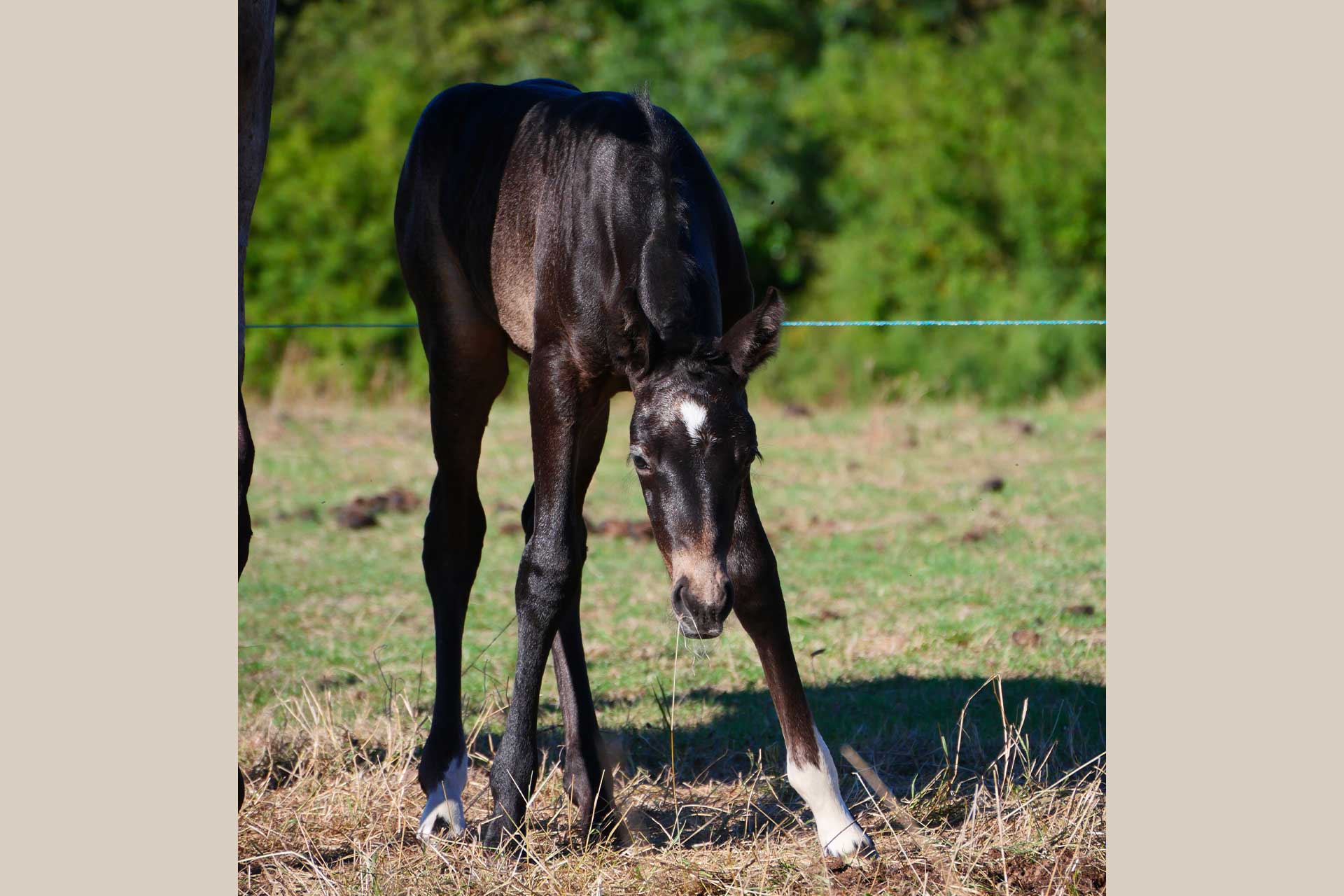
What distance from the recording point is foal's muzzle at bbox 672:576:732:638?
3.48 meters

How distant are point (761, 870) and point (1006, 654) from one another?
2.73m

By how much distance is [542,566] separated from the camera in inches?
165

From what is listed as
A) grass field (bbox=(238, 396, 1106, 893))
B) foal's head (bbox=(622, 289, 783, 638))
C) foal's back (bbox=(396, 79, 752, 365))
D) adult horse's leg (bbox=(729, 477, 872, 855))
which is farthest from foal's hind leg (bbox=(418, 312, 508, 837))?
foal's head (bbox=(622, 289, 783, 638))

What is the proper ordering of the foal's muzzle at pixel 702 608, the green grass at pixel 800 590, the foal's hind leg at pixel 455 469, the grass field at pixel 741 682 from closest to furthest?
1. the foal's muzzle at pixel 702 608
2. the grass field at pixel 741 682
3. the foal's hind leg at pixel 455 469
4. the green grass at pixel 800 590

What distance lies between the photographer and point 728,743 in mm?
5344

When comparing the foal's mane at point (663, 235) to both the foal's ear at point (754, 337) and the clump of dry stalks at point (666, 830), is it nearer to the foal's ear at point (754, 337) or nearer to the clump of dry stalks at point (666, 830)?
the foal's ear at point (754, 337)

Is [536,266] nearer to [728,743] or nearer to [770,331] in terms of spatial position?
[770,331]

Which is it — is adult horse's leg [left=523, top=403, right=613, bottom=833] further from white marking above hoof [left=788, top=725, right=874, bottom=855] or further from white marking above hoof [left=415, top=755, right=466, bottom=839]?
white marking above hoof [left=788, top=725, right=874, bottom=855]

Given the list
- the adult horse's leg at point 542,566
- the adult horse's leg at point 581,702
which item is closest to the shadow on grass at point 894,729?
the adult horse's leg at point 581,702

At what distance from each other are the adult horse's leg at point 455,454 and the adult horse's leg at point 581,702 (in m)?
0.26

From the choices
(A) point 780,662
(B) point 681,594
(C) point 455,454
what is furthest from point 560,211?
(A) point 780,662

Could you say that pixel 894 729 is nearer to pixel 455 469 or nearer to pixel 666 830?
pixel 666 830

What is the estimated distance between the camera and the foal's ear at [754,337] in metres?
3.76

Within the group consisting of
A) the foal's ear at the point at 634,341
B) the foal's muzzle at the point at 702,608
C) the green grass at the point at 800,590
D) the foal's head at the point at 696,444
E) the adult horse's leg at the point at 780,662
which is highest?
the foal's ear at the point at 634,341
